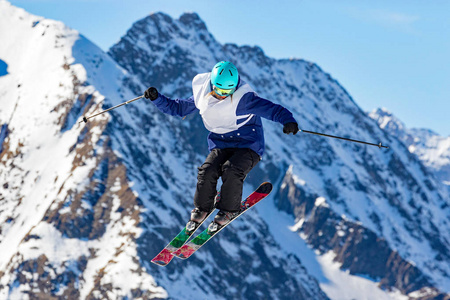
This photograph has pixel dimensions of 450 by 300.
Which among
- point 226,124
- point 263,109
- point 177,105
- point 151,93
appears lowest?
point 263,109

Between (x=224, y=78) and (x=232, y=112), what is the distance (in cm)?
83

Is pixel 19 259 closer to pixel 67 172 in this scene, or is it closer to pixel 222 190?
pixel 67 172

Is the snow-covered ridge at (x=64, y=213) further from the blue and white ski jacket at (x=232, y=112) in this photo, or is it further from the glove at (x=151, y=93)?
the glove at (x=151, y=93)

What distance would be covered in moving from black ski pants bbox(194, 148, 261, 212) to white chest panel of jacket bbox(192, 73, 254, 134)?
1.85ft

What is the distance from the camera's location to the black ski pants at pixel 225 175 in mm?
12602

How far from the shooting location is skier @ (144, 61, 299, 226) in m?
12.2

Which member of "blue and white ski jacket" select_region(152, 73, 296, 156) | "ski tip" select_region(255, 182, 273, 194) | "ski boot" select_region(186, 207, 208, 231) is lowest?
"ski boot" select_region(186, 207, 208, 231)

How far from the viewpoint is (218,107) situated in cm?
1252

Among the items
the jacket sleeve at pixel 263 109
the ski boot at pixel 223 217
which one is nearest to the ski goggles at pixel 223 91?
the jacket sleeve at pixel 263 109

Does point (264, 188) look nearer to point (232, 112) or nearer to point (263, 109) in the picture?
point (232, 112)

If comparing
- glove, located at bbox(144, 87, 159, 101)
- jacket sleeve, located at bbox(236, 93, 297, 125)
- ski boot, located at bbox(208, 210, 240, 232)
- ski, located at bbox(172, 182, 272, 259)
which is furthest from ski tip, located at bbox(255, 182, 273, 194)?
glove, located at bbox(144, 87, 159, 101)

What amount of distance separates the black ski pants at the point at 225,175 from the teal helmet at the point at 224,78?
1.45 m

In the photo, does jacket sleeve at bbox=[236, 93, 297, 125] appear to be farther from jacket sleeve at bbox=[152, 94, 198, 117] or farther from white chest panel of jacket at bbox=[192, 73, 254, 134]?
jacket sleeve at bbox=[152, 94, 198, 117]

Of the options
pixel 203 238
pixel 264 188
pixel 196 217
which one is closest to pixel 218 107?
pixel 196 217
